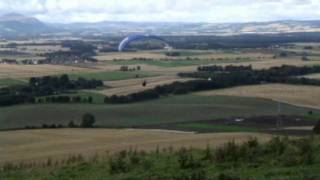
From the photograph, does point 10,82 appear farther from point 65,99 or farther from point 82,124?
point 82,124

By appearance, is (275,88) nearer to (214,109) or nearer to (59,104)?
(214,109)

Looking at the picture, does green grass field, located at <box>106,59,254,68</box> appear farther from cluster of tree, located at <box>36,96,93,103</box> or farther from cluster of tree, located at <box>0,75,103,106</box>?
cluster of tree, located at <box>36,96,93,103</box>

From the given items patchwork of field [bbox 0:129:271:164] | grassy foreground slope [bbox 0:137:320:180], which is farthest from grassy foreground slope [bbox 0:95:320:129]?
grassy foreground slope [bbox 0:137:320:180]

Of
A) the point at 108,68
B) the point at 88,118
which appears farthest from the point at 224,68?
the point at 88,118

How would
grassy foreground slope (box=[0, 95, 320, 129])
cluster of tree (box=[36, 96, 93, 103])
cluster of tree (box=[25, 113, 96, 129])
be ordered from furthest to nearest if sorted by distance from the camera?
cluster of tree (box=[36, 96, 93, 103])
grassy foreground slope (box=[0, 95, 320, 129])
cluster of tree (box=[25, 113, 96, 129])

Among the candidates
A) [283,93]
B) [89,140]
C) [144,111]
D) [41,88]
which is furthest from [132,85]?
[89,140]

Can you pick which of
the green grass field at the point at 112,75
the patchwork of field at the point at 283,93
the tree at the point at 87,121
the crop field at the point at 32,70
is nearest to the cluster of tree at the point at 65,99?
the patchwork of field at the point at 283,93

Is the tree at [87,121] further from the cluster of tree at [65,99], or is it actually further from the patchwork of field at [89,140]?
the cluster of tree at [65,99]
